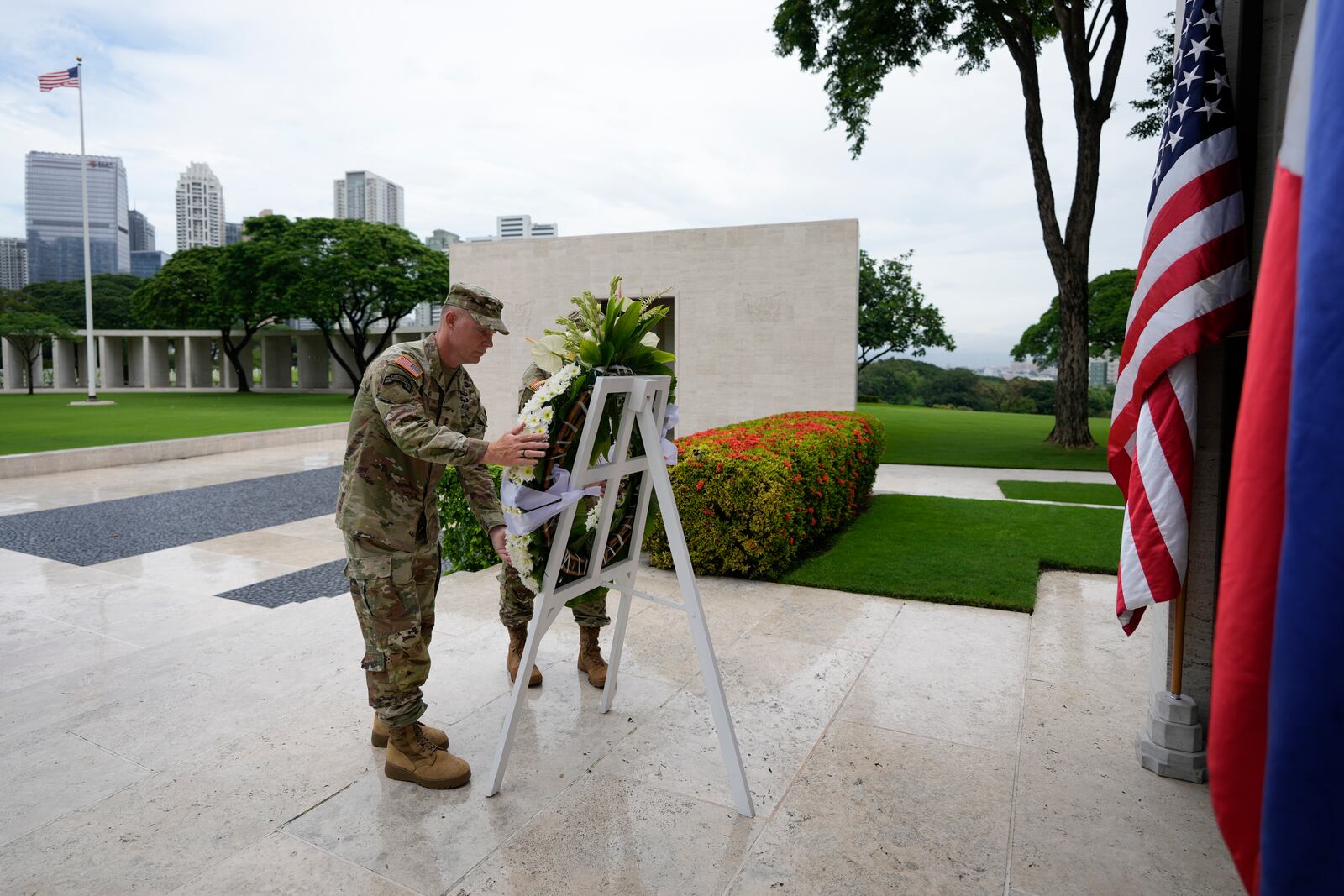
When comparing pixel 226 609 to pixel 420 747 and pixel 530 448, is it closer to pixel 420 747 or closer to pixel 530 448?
pixel 420 747

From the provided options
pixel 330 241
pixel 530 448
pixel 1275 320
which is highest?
pixel 330 241

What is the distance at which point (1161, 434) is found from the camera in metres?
3.28

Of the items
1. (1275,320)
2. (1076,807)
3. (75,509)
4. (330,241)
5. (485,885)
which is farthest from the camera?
(330,241)

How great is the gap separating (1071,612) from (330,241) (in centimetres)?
3646

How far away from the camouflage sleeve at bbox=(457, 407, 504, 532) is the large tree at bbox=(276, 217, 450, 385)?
3370cm

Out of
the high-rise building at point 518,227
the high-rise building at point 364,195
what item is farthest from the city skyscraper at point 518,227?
the high-rise building at point 364,195

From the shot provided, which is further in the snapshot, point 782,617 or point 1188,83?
point 782,617

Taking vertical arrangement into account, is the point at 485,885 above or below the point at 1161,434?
below

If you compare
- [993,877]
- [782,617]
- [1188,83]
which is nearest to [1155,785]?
[993,877]

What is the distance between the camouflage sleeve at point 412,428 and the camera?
295cm

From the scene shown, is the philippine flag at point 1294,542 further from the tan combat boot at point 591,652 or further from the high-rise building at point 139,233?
the high-rise building at point 139,233

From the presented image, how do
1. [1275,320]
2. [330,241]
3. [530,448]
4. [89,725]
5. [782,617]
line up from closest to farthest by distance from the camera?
[1275,320] → [530,448] → [89,725] → [782,617] → [330,241]

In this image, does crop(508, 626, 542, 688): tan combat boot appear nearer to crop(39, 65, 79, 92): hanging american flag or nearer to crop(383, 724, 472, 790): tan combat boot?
crop(383, 724, 472, 790): tan combat boot

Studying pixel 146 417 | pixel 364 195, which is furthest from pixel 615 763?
pixel 364 195
